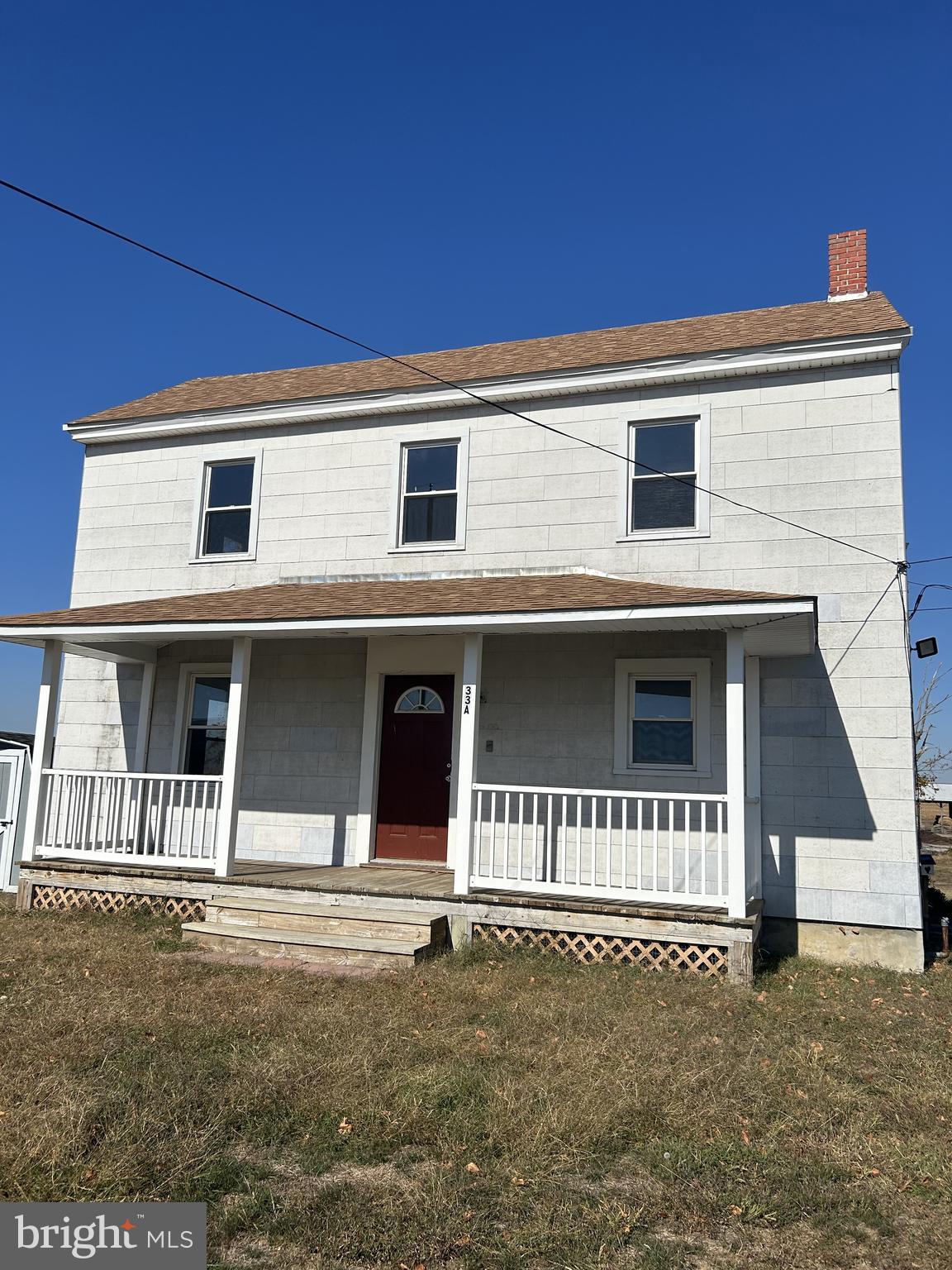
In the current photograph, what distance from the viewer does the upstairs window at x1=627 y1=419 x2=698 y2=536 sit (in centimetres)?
1110

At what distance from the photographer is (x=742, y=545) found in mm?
10703

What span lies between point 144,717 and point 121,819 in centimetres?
141

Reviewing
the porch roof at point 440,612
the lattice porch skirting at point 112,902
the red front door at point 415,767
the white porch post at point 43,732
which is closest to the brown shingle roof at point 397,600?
the porch roof at point 440,612

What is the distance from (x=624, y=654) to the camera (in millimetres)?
10844

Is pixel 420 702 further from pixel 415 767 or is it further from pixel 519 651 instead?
pixel 519 651

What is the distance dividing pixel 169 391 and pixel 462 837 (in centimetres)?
947

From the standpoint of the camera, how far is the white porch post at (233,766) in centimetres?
1042

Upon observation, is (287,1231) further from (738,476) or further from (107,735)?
(107,735)

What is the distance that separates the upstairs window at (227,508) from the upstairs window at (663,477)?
5293 mm

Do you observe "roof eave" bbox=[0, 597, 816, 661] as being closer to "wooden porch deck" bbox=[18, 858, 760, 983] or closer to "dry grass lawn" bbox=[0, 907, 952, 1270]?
"wooden porch deck" bbox=[18, 858, 760, 983]

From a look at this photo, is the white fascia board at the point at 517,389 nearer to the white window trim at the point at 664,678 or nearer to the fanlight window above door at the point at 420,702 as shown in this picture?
the white window trim at the point at 664,678

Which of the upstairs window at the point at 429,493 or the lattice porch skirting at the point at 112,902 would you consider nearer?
the lattice porch skirting at the point at 112,902

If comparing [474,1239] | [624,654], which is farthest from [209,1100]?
[624,654]

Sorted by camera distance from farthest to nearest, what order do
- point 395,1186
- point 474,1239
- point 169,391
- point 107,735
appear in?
point 169,391 → point 107,735 → point 395,1186 → point 474,1239
